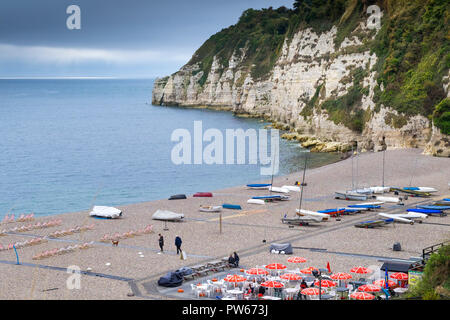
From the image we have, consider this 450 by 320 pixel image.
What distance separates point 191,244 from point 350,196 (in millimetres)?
18212

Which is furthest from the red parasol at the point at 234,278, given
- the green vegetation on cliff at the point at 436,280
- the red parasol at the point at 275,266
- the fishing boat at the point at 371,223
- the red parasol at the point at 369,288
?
the fishing boat at the point at 371,223

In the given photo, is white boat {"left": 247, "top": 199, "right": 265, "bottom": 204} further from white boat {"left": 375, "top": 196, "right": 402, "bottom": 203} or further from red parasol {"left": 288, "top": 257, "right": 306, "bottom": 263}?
red parasol {"left": 288, "top": 257, "right": 306, "bottom": 263}

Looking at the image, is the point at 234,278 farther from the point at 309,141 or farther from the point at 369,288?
the point at 309,141

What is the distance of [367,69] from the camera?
274ft

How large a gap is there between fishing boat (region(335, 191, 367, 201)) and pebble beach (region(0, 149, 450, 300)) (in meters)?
0.57

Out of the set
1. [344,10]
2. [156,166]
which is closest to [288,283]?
[156,166]

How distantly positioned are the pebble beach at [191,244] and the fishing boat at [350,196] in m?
0.57

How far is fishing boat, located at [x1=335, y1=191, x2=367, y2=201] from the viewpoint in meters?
45.3

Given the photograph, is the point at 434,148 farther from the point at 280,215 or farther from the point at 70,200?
the point at 70,200

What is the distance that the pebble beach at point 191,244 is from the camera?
24.6 m

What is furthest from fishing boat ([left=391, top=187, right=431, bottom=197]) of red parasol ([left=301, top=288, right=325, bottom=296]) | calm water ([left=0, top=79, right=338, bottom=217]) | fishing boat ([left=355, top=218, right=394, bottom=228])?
red parasol ([left=301, top=288, right=325, bottom=296])

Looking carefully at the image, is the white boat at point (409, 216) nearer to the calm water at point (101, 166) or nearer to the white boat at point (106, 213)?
the white boat at point (106, 213)

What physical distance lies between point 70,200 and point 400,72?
42747 millimetres

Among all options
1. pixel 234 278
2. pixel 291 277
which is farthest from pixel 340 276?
pixel 234 278
